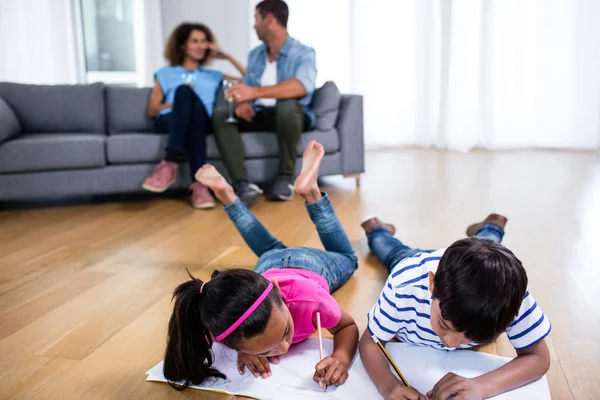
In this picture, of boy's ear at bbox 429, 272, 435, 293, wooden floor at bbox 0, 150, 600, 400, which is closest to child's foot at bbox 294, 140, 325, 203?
wooden floor at bbox 0, 150, 600, 400

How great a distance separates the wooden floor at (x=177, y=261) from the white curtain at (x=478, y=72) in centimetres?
111

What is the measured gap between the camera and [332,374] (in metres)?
1.14

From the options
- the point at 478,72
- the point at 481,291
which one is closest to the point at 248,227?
the point at 481,291

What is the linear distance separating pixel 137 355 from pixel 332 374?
0.47 metres

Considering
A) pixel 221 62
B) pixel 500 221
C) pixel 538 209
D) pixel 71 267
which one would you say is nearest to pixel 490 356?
pixel 500 221

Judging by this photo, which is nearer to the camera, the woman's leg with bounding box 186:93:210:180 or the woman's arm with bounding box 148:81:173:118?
the woman's leg with bounding box 186:93:210:180

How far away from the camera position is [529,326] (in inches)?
40.9

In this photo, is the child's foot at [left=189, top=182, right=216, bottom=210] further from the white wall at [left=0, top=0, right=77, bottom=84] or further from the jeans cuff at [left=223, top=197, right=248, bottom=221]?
the white wall at [left=0, top=0, right=77, bottom=84]

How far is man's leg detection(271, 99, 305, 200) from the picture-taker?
298 cm

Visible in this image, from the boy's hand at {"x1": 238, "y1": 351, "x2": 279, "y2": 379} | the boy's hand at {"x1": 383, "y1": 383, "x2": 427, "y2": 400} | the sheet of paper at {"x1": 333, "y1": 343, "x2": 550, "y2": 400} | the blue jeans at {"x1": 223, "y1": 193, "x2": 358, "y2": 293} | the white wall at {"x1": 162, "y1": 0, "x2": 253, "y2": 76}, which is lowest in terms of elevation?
the sheet of paper at {"x1": 333, "y1": 343, "x2": 550, "y2": 400}

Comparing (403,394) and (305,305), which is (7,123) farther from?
(403,394)

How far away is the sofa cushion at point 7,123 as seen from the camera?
9.19ft

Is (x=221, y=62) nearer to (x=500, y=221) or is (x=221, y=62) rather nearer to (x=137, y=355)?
(x=500, y=221)

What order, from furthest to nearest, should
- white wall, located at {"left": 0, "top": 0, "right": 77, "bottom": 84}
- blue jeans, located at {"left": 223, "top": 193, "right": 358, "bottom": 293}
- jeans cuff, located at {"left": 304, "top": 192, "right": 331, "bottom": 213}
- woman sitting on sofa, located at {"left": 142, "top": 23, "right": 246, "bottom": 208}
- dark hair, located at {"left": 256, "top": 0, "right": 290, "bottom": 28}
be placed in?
white wall, located at {"left": 0, "top": 0, "right": 77, "bottom": 84}, dark hair, located at {"left": 256, "top": 0, "right": 290, "bottom": 28}, woman sitting on sofa, located at {"left": 142, "top": 23, "right": 246, "bottom": 208}, jeans cuff, located at {"left": 304, "top": 192, "right": 331, "bottom": 213}, blue jeans, located at {"left": 223, "top": 193, "right": 358, "bottom": 293}
